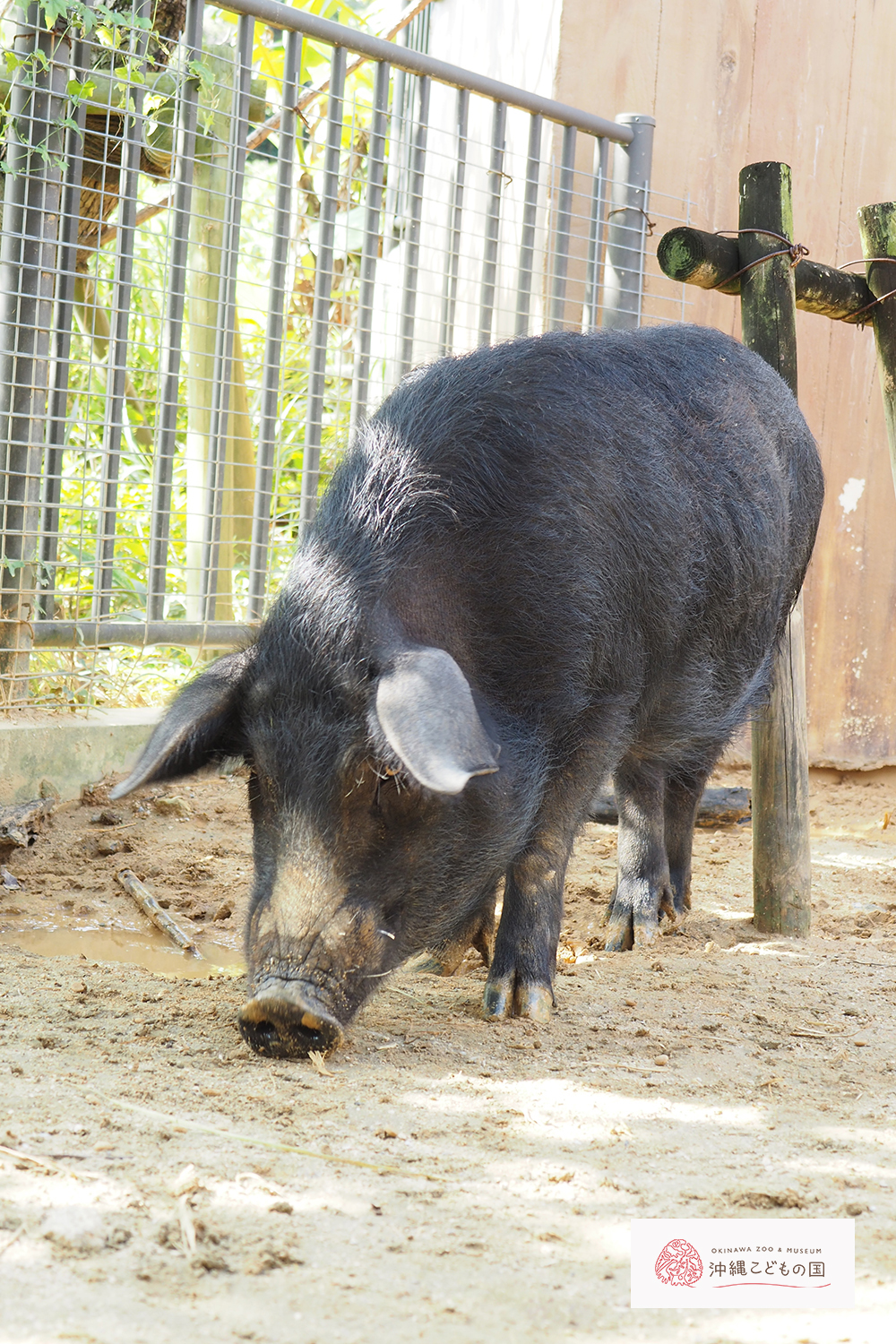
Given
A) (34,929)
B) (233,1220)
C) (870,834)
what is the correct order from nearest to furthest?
(233,1220), (34,929), (870,834)

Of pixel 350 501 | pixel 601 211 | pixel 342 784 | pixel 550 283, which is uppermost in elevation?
pixel 601 211

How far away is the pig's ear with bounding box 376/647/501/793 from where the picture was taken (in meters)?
2.21

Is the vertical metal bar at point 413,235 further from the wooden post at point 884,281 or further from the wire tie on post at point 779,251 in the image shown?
the wooden post at point 884,281

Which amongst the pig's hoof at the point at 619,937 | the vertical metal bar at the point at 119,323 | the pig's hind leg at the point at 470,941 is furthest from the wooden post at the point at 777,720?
the vertical metal bar at the point at 119,323

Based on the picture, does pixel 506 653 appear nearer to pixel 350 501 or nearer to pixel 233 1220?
pixel 350 501

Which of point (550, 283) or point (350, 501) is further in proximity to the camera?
point (550, 283)

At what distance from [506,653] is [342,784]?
54cm

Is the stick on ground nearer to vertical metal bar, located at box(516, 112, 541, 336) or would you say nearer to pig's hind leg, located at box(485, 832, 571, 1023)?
pig's hind leg, located at box(485, 832, 571, 1023)

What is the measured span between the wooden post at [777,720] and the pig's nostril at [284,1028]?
1893mm

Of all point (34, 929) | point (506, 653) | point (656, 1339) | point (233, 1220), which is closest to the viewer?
point (656, 1339)

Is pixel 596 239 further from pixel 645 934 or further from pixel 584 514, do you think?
pixel 645 934

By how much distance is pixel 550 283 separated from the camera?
Result: 19.1 feet

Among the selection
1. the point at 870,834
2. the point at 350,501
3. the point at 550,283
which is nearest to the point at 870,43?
the point at 550,283

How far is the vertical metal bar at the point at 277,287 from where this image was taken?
503 centimetres
